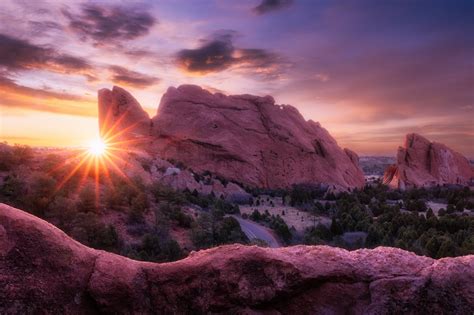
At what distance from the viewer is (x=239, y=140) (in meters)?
86.1

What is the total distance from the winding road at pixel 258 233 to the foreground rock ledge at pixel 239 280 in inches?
882

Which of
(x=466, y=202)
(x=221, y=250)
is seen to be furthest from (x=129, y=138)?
(x=221, y=250)

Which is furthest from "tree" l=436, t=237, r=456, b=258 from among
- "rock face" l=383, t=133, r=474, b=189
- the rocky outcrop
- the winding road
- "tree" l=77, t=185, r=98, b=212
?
the rocky outcrop

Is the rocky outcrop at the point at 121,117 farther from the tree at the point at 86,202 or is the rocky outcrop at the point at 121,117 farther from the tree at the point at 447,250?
the tree at the point at 447,250

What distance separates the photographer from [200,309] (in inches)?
290

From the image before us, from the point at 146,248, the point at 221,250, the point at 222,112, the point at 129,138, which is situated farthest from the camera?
the point at 222,112

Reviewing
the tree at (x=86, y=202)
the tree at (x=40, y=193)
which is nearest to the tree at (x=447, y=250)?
the tree at (x=86, y=202)

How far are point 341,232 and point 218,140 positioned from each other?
167 feet

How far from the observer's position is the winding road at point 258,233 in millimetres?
31300

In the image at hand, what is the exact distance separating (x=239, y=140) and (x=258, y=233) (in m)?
53.1

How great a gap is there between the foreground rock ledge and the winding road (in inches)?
882

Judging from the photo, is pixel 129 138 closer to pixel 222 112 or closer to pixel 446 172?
pixel 222 112

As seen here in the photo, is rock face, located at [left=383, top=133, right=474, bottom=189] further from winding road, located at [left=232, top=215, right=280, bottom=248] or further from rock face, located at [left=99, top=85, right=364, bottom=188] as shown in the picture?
winding road, located at [left=232, top=215, right=280, bottom=248]

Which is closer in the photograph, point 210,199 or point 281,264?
point 281,264
